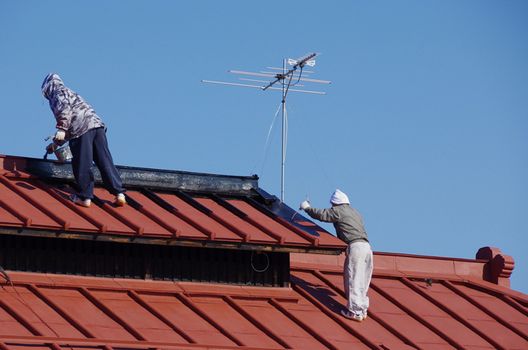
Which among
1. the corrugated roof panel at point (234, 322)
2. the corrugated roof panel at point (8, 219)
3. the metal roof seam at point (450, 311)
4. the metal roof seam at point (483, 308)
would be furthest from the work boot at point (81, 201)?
the metal roof seam at point (483, 308)

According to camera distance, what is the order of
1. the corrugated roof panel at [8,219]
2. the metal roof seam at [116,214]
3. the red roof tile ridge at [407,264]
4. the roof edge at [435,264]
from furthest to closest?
the roof edge at [435,264] < the red roof tile ridge at [407,264] < the metal roof seam at [116,214] < the corrugated roof panel at [8,219]

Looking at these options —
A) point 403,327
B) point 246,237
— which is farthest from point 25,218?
point 403,327

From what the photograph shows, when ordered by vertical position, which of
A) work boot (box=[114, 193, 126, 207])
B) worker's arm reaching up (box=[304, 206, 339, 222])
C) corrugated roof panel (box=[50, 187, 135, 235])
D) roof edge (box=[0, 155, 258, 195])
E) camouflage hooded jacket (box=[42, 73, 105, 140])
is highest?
camouflage hooded jacket (box=[42, 73, 105, 140])

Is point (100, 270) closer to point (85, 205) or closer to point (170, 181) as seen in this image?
point (85, 205)

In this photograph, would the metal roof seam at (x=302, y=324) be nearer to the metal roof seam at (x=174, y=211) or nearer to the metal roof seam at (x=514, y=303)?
the metal roof seam at (x=174, y=211)

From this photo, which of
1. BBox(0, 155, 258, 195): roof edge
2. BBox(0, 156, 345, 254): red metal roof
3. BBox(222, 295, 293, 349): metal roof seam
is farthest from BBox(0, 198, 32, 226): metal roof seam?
BBox(222, 295, 293, 349): metal roof seam

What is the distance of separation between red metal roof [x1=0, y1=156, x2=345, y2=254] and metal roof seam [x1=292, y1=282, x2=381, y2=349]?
0.87 meters

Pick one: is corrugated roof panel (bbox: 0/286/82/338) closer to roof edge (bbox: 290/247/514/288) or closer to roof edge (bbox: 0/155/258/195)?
roof edge (bbox: 0/155/258/195)

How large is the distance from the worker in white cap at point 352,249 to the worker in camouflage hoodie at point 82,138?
3219 mm

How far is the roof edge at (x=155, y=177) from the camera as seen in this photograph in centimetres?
2125

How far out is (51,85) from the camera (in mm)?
21031

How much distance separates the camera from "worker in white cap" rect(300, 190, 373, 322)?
21266 mm

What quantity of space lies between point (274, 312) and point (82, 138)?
3.99m

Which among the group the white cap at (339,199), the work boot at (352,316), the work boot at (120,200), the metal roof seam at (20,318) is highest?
the white cap at (339,199)
